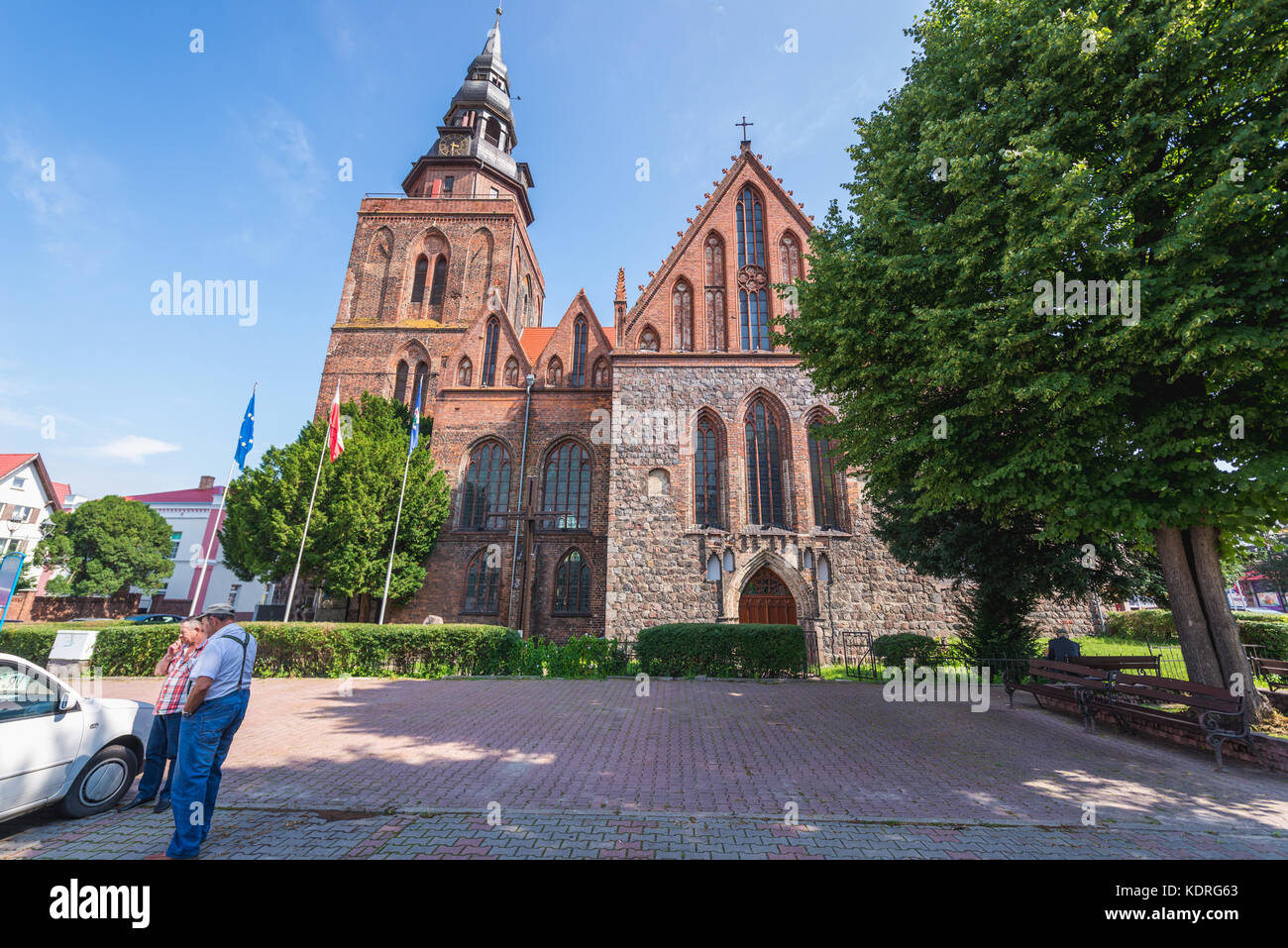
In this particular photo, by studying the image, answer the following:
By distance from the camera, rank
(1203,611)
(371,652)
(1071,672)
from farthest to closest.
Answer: (371,652) < (1071,672) < (1203,611)

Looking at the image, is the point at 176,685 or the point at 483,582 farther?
the point at 483,582

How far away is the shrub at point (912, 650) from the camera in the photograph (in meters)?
13.2

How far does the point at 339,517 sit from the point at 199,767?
54.7ft

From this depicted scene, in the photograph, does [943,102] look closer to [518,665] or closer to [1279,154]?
[1279,154]

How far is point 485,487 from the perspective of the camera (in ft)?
76.2

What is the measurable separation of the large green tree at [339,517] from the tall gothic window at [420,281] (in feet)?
33.0

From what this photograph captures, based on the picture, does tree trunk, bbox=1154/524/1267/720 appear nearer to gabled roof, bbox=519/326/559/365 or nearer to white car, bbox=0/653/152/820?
white car, bbox=0/653/152/820

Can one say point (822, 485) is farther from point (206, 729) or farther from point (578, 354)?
point (206, 729)

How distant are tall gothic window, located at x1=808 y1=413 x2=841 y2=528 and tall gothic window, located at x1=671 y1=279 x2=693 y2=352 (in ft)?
19.2

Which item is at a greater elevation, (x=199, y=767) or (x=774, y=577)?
(x=774, y=577)

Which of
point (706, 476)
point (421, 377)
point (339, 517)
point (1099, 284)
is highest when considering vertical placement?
point (421, 377)

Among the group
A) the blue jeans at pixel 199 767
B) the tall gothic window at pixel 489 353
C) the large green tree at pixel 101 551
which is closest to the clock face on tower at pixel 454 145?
the tall gothic window at pixel 489 353

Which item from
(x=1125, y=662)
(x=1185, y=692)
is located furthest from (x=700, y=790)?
(x=1125, y=662)
